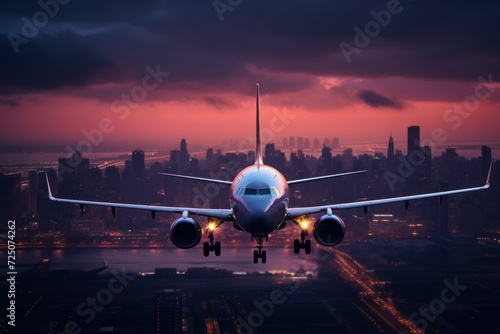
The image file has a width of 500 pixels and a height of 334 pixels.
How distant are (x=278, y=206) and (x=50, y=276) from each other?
110 metres

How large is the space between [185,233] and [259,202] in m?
9.08

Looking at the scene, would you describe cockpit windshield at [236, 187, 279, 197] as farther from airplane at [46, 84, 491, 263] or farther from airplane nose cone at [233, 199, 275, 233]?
airplane nose cone at [233, 199, 275, 233]

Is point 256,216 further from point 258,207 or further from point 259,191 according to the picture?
point 259,191

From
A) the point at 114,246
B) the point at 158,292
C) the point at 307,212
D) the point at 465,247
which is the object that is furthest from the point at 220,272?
the point at 307,212

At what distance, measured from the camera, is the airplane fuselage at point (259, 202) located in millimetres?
44969

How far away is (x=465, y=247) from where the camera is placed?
17175 cm

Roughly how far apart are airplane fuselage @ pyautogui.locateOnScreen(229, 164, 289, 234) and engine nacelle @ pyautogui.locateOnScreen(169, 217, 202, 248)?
4.51 metres

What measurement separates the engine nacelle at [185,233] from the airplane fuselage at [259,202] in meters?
4.51

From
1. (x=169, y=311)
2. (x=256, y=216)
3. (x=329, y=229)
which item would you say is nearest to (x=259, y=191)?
(x=256, y=216)

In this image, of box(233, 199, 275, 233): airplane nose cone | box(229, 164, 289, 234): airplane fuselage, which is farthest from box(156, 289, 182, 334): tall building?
box(233, 199, 275, 233): airplane nose cone

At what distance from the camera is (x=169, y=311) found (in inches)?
4966

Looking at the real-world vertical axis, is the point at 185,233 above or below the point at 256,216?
below

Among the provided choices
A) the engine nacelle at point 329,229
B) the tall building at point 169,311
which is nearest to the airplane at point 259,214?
the engine nacelle at point 329,229

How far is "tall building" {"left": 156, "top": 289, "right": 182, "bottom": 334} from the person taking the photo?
116581mm
